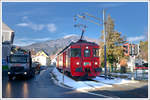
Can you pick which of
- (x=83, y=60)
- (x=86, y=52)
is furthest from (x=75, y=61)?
(x=86, y=52)

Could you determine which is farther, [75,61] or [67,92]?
[75,61]

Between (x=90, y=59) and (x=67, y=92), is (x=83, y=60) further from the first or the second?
(x=67, y=92)

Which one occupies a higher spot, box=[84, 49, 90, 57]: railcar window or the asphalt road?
box=[84, 49, 90, 57]: railcar window

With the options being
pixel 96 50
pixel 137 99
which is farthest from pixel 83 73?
pixel 137 99

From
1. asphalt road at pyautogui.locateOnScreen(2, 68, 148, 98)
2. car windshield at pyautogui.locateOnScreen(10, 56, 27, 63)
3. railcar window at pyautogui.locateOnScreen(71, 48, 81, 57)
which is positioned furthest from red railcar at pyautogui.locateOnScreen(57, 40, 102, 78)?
car windshield at pyautogui.locateOnScreen(10, 56, 27, 63)

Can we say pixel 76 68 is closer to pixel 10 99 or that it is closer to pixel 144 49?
pixel 10 99

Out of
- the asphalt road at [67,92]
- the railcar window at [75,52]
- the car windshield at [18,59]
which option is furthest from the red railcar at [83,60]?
the car windshield at [18,59]

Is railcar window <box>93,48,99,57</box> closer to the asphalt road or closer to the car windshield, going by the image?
the asphalt road

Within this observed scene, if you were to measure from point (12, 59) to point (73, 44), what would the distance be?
23.3 feet

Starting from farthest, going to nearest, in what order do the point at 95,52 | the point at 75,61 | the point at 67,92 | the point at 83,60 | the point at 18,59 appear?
the point at 18,59
the point at 95,52
the point at 83,60
the point at 75,61
the point at 67,92

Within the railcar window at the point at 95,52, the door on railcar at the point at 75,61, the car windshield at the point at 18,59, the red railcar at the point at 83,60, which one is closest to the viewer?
the door on railcar at the point at 75,61

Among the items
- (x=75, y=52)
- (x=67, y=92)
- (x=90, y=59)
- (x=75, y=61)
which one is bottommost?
(x=67, y=92)

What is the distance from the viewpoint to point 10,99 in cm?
984

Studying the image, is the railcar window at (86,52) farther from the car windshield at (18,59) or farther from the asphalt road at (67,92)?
the car windshield at (18,59)
